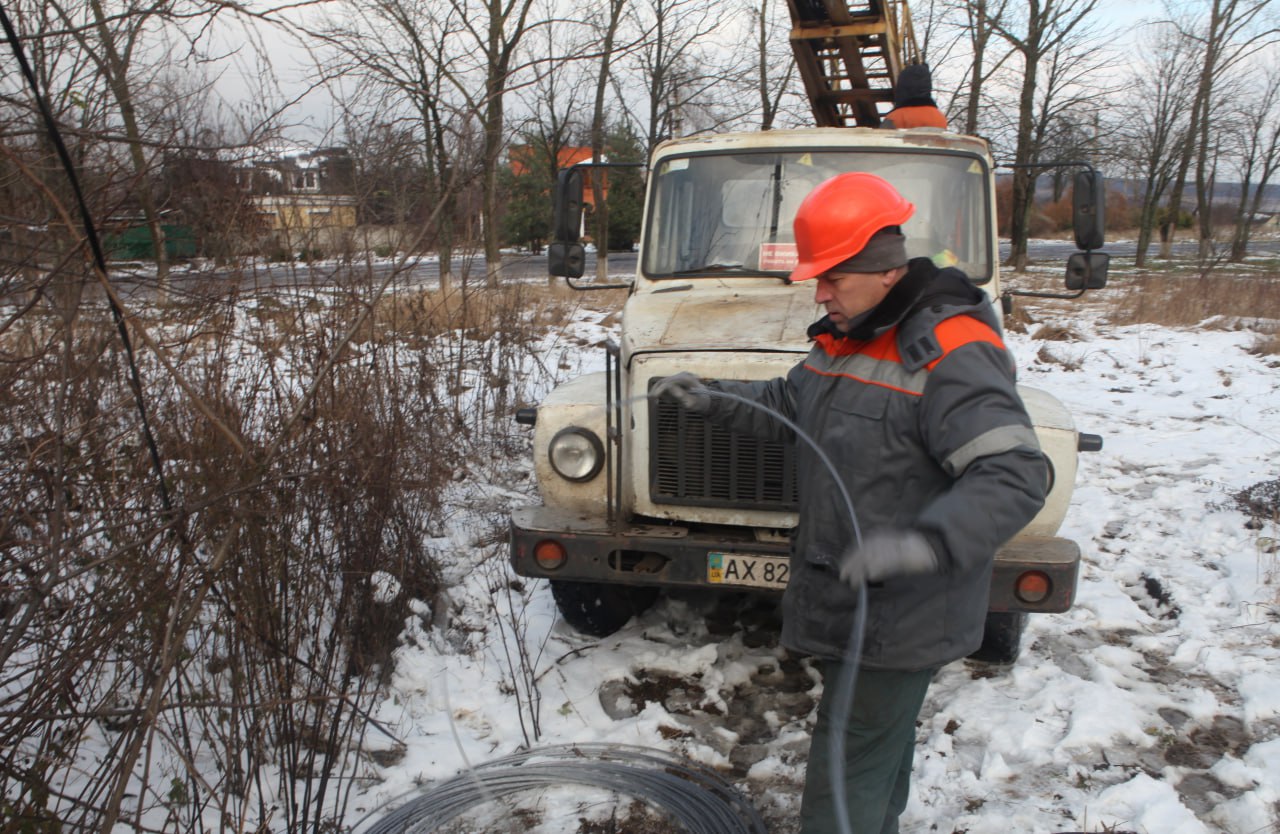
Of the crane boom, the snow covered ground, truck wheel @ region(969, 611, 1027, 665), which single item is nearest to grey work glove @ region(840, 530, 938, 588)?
the snow covered ground

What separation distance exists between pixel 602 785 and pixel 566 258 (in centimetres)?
298

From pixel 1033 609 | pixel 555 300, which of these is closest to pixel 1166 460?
pixel 1033 609

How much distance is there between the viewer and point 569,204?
16.8ft

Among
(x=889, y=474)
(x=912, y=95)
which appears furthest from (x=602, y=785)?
(x=912, y=95)

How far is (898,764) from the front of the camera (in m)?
2.60

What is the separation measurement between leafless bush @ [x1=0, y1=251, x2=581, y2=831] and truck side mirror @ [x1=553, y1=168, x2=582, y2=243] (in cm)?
120

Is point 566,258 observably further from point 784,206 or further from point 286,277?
point 286,277

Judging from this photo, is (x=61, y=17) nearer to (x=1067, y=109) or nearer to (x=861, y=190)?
(x=861, y=190)

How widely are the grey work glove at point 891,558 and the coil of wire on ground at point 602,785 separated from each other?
1436 mm

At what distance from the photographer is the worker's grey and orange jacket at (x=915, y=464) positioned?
204cm

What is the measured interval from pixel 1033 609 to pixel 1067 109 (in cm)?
2880

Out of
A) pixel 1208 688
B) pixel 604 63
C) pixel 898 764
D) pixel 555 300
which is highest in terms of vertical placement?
pixel 604 63

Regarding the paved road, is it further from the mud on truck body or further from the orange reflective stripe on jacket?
the orange reflective stripe on jacket

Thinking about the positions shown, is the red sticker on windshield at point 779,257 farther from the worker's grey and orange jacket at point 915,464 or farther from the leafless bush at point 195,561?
the worker's grey and orange jacket at point 915,464
